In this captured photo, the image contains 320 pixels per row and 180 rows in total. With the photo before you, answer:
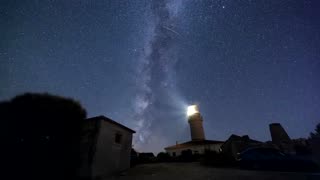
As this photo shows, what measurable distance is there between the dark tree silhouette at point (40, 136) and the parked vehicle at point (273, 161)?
1268 cm

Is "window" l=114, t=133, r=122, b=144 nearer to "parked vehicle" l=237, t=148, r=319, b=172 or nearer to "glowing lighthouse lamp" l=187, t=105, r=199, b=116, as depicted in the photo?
"parked vehicle" l=237, t=148, r=319, b=172

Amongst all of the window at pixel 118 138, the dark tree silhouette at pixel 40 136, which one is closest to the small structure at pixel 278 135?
the window at pixel 118 138

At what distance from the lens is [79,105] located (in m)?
17.7

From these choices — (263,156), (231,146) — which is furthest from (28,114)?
(231,146)

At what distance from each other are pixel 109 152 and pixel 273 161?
478 inches

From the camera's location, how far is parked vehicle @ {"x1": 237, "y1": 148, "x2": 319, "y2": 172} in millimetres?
12414

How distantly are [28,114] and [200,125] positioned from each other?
45.2m

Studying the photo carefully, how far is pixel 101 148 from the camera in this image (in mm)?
15055

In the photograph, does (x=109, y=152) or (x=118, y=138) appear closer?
(x=109, y=152)

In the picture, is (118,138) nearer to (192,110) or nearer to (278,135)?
(278,135)

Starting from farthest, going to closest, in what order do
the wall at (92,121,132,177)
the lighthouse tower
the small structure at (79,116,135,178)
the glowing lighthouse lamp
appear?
1. the glowing lighthouse lamp
2. the lighthouse tower
3. the wall at (92,121,132,177)
4. the small structure at (79,116,135,178)

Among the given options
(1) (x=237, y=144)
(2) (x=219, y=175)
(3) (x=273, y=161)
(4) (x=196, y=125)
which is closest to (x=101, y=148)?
(2) (x=219, y=175)

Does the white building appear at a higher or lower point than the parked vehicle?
higher

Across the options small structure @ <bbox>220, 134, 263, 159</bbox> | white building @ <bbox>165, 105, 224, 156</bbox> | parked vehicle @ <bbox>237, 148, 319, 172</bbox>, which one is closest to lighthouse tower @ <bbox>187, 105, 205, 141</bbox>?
white building @ <bbox>165, 105, 224, 156</bbox>
